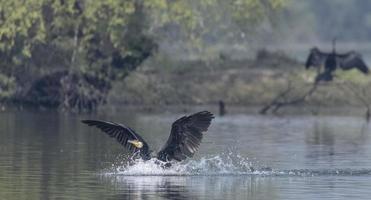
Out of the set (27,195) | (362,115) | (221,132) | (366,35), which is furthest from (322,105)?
(366,35)

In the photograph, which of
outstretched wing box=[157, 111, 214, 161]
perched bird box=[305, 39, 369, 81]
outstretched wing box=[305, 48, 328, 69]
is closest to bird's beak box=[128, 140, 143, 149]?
outstretched wing box=[157, 111, 214, 161]

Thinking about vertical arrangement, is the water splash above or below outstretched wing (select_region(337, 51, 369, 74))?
below

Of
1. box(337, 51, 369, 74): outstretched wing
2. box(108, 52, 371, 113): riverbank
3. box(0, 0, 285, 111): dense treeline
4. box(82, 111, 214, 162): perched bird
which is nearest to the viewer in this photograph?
box(82, 111, 214, 162): perched bird

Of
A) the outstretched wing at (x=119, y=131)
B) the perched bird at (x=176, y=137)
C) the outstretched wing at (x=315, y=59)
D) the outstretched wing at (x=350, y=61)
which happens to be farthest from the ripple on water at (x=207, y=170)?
the outstretched wing at (x=350, y=61)

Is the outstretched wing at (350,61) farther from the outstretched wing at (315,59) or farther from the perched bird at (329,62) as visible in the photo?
the outstretched wing at (315,59)

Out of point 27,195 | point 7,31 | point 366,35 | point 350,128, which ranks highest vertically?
point 366,35

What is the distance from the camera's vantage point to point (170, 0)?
45.2 m

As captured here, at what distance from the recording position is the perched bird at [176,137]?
2380 cm

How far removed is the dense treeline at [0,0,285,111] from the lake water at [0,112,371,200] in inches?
159

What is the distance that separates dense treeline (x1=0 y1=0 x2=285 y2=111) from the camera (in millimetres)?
42594

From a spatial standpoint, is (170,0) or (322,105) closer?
(170,0)

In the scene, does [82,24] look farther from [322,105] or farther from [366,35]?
[366,35]

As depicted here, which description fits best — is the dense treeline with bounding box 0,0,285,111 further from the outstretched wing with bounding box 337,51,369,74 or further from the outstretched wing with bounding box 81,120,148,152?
the outstretched wing with bounding box 81,120,148,152

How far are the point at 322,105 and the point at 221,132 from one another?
13699 millimetres
